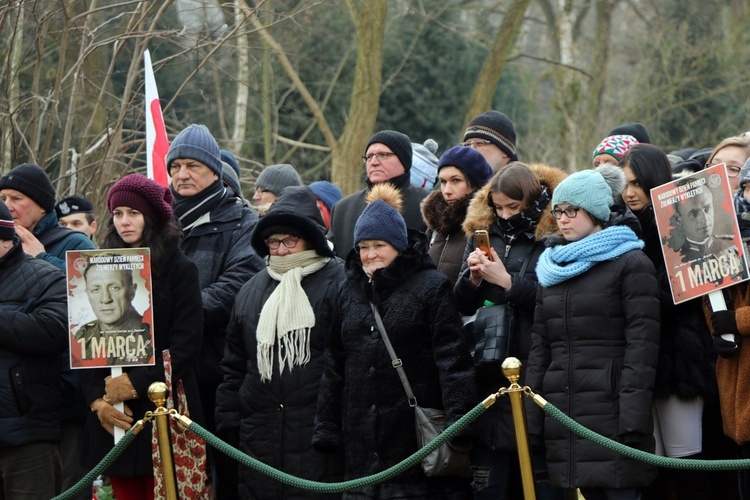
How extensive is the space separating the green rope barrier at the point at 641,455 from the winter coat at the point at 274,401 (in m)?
1.54

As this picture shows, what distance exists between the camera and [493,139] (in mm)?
8023

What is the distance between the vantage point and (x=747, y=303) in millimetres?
6328

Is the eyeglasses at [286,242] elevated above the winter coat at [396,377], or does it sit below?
above

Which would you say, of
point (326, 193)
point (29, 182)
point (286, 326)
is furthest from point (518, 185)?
point (326, 193)

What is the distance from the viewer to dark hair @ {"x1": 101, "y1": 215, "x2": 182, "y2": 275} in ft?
23.3

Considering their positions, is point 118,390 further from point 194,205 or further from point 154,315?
point 194,205

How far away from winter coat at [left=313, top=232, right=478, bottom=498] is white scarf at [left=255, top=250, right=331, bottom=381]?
0.86 feet

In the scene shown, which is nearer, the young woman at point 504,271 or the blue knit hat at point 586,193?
the blue knit hat at point 586,193

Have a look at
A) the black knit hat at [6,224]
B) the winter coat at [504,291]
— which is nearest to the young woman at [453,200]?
the winter coat at [504,291]

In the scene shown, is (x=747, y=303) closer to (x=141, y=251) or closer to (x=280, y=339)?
(x=280, y=339)

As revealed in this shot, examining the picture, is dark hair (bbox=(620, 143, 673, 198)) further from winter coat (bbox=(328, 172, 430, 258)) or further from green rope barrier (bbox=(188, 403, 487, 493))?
winter coat (bbox=(328, 172, 430, 258))

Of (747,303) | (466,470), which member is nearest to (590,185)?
(747,303)

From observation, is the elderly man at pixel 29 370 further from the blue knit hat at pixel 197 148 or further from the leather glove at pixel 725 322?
the leather glove at pixel 725 322

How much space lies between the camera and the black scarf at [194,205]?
7879mm
